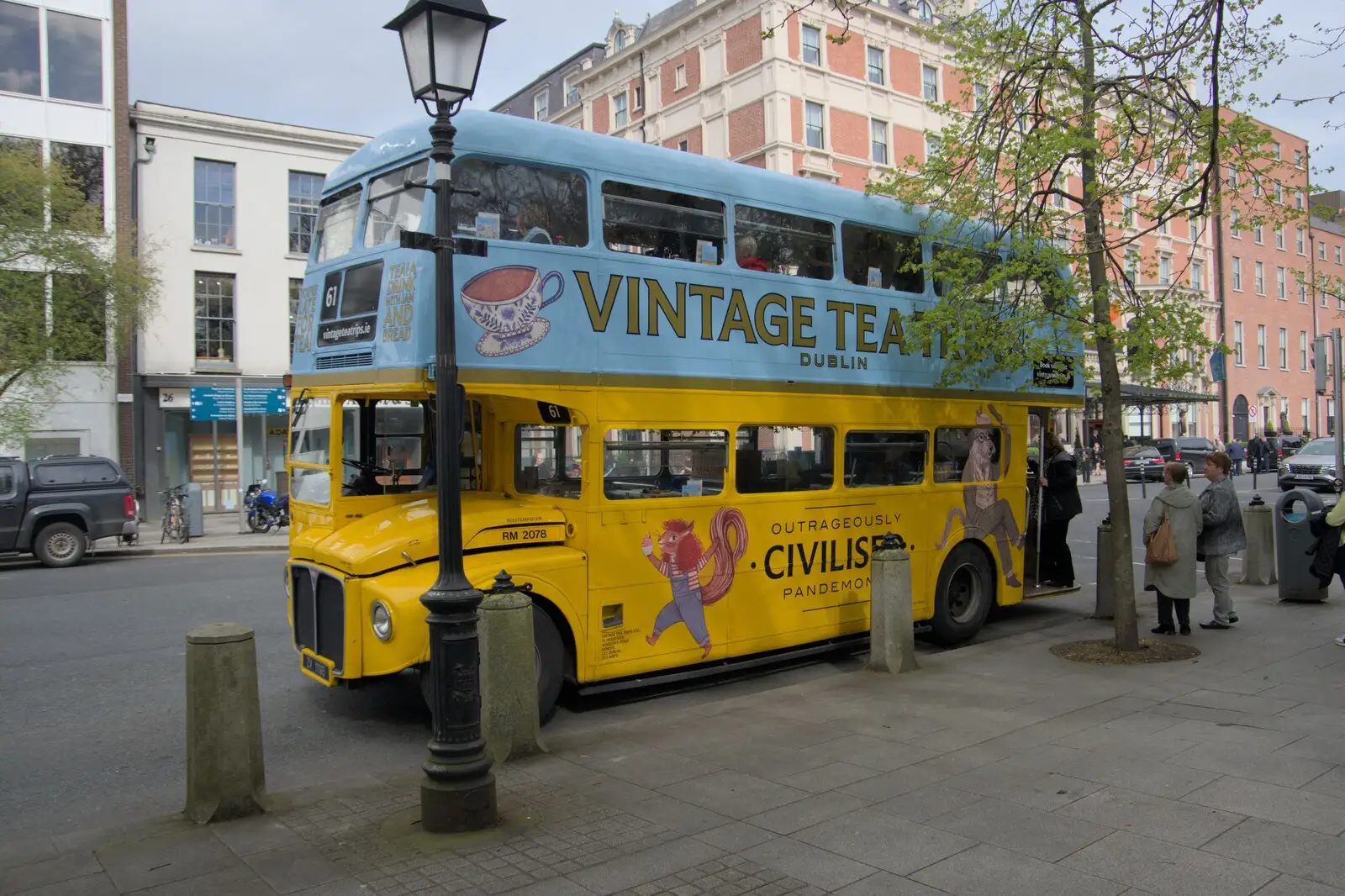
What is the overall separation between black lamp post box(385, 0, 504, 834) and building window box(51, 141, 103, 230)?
2317cm

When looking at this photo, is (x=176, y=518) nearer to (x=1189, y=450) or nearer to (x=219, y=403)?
(x=219, y=403)

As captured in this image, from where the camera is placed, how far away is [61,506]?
17016 millimetres

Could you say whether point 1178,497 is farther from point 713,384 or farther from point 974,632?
point 713,384

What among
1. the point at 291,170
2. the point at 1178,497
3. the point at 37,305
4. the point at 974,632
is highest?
the point at 291,170

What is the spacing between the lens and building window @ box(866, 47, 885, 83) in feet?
131

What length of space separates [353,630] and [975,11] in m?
7.65

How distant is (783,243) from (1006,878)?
228 inches

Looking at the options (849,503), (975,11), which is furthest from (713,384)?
(975,11)

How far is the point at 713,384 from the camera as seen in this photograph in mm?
8086

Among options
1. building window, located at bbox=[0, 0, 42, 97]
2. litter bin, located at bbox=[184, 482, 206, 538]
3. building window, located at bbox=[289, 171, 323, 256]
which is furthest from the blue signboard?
building window, located at bbox=[0, 0, 42, 97]

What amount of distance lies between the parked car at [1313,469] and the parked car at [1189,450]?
8135 millimetres

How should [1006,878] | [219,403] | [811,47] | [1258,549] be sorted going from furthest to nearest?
[811,47] → [219,403] → [1258,549] → [1006,878]

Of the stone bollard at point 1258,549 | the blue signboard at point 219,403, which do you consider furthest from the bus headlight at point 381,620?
the blue signboard at point 219,403

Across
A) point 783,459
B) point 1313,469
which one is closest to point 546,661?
point 783,459
